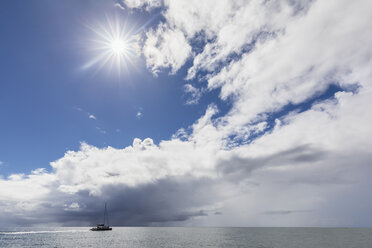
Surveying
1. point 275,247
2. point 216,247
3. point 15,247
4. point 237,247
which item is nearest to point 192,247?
point 216,247

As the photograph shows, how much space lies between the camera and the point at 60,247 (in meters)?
96.6

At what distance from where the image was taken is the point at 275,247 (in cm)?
9006

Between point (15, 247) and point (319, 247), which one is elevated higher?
point (15, 247)

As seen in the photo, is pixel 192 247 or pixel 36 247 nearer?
pixel 192 247

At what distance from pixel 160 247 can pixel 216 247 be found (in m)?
23.0

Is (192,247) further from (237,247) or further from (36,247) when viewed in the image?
(36,247)

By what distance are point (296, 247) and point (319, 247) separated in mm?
11576

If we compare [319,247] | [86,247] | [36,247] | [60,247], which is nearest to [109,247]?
[86,247]

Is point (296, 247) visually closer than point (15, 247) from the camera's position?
Yes

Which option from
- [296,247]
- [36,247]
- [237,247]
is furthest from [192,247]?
[36,247]

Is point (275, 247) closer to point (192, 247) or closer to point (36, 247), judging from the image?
point (192, 247)

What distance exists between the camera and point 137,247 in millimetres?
94875

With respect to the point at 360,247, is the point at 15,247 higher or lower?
higher

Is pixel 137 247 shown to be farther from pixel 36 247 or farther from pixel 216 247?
pixel 36 247
